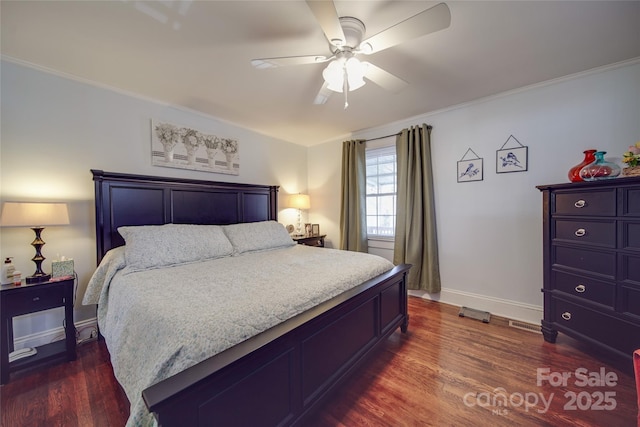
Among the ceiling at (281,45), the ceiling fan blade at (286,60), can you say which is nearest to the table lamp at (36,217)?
the ceiling at (281,45)

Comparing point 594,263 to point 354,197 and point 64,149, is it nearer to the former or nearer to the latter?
point 354,197

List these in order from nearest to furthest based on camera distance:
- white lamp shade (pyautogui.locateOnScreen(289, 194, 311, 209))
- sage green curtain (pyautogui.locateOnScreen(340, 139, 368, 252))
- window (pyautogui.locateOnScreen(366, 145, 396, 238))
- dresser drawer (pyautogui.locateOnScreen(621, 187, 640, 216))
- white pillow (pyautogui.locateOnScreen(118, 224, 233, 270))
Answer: dresser drawer (pyautogui.locateOnScreen(621, 187, 640, 216)) < white pillow (pyautogui.locateOnScreen(118, 224, 233, 270)) < window (pyautogui.locateOnScreen(366, 145, 396, 238)) < sage green curtain (pyautogui.locateOnScreen(340, 139, 368, 252)) < white lamp shade (pyautogui.locateOnScreen(289, 194, 311, 209))

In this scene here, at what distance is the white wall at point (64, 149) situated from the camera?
6.48 feet

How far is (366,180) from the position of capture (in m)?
3.81

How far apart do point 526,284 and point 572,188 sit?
1147 mm

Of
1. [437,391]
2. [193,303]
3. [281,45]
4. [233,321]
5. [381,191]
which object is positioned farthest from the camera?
[381,191]

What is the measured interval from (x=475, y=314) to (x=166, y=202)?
3.65 metres

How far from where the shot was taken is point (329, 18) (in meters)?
1.30

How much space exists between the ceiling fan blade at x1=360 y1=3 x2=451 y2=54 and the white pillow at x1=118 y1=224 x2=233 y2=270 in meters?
2.07

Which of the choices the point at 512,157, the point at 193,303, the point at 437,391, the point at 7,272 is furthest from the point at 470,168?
the point at 7,272

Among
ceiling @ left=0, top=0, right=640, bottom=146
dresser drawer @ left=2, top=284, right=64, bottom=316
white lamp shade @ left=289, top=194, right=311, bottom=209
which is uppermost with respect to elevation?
ceiling @ left=0, top=0, right=640, bottom=146

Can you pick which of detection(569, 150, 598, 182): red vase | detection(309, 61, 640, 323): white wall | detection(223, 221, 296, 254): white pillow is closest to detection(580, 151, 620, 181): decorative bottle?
detection(569, 150, 598, 182): red vase

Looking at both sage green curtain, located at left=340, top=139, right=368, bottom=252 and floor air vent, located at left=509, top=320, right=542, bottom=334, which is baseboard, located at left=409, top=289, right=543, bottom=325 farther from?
sage green curtain, located at left=340, top=139, right=368, bottom=252

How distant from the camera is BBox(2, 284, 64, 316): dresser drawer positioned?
67.9 inches
